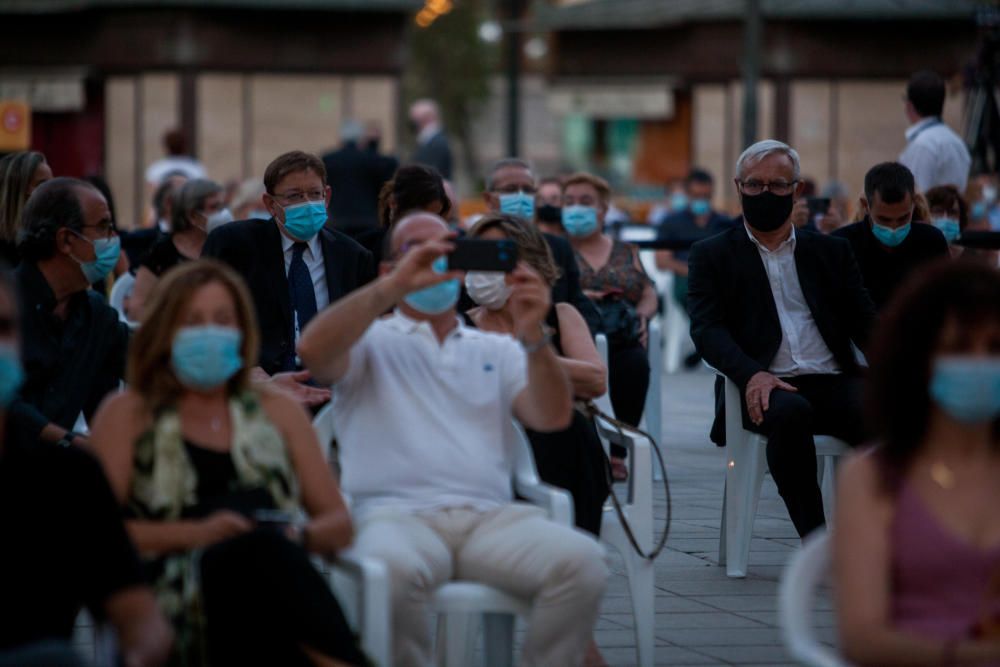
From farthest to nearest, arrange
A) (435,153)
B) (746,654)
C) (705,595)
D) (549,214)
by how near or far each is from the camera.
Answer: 1. (435,153)
2. (549,214)
3. (705,595)
4. (746,654)

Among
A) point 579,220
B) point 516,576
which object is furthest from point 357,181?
point 516,576

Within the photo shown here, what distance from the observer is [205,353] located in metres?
4.82

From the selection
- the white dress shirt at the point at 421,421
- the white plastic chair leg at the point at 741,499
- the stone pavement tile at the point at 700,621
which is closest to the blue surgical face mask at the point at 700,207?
the white plastic chair leg at the point at 741,499

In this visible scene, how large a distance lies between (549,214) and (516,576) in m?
6.96

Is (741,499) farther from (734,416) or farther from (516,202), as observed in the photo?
(516,202)

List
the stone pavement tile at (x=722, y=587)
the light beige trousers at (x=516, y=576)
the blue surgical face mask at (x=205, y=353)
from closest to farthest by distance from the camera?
the blue surgical face mask at (x=205, y=353) < the light beige trousers at (x=516, y=576) < the stone pavement tile at (x=722, y=587)

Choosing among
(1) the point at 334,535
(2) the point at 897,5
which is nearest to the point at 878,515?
(1) the point at 334,535

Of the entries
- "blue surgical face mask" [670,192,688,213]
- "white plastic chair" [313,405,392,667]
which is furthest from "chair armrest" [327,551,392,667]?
"blue surgical face mask" [670,192,688,213]

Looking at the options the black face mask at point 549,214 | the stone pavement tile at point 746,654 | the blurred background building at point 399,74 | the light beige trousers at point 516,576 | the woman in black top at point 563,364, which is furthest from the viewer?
the blurred background building at point 399,74

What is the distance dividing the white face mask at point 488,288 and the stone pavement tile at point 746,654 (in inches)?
52.5

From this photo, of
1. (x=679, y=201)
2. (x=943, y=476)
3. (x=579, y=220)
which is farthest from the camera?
(x=679, y=201)

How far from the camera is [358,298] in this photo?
5.16 meters

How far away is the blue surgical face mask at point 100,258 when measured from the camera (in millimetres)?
6770

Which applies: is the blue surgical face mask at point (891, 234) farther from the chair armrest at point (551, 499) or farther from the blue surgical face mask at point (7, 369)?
the blue surgical face mask at point (7, 369)
